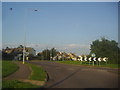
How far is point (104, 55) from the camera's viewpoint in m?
55.2

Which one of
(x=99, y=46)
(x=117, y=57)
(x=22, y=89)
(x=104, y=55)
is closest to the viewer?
(x=22, y=89)

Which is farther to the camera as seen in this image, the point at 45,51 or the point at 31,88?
the point at 45,51

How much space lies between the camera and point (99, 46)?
194ft

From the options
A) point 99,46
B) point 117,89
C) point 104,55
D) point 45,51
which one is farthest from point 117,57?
point 45,51

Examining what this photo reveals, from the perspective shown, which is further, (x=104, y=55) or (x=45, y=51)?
(x=45, y=51)

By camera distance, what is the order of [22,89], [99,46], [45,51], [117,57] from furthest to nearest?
[45,51]
[99,46]
[117,57]
[22,89]

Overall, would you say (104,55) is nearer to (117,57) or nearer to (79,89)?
(117,57)

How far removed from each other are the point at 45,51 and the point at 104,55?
55.4 metres

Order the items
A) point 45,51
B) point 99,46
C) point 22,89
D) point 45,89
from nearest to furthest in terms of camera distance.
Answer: point 22,89
point 45,89
point 99,46
point 45,51

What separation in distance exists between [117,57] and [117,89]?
119 ft

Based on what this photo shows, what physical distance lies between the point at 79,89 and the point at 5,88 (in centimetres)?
348

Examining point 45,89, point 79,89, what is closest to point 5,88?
point 45,89

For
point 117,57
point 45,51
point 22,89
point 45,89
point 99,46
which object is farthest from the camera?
point 45,51

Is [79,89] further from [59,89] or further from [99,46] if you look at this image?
[99,46]
